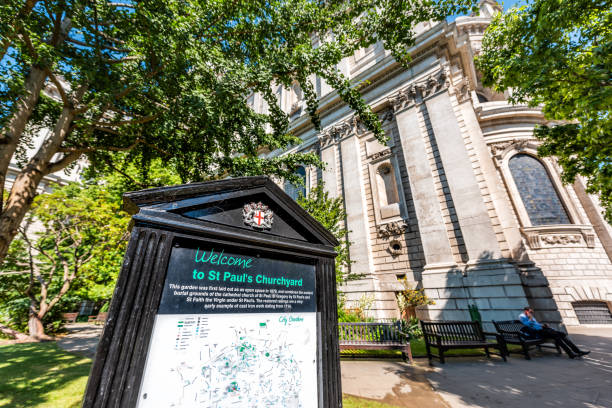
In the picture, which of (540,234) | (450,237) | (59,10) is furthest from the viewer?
(540,234)

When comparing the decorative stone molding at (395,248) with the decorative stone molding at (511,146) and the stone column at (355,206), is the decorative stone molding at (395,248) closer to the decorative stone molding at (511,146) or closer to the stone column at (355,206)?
the stone column at (355,206)

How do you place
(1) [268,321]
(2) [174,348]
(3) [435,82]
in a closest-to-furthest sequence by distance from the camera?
(2) [174,348]
(1) [268,321]
(3) [435,82]

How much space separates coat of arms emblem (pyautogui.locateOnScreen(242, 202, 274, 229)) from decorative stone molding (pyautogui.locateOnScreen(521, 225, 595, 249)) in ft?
60.2

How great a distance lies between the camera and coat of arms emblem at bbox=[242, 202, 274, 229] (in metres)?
2.04

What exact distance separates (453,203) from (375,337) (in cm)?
726

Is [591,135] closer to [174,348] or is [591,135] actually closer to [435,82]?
[435,82]

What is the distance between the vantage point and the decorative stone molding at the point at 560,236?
44.5ft

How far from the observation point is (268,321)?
1899 millimetres

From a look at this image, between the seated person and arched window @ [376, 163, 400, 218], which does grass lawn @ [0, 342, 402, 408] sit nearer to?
the seated person

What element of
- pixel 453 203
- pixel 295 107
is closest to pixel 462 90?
pixel 453 203

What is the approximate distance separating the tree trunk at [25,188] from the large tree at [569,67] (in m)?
12.0

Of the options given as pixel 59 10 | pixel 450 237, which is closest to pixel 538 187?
pixel 450 237

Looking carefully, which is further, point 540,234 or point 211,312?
point 540,234

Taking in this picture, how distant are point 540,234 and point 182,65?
1962 cm
